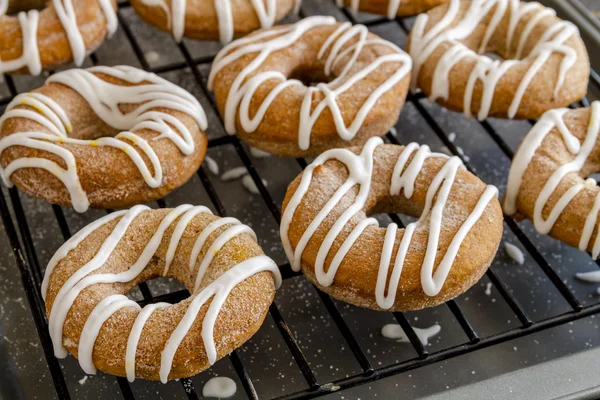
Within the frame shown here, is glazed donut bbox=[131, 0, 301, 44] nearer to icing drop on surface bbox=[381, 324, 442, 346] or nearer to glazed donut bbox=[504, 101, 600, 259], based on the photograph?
glazed donut bbox=[504, 101, 600, 259]

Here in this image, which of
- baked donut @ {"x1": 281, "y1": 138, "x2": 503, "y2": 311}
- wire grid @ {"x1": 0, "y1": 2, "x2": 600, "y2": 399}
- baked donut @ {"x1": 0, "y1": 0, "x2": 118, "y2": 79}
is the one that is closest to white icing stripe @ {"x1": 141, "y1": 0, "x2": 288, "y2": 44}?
baked donut @ {"x1": 0, "y1": 0, "x2": 118, "y2": 79}

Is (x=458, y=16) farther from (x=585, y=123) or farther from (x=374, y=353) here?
(x=374, y=353)

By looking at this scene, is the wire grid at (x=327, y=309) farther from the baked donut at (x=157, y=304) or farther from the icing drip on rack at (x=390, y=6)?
the icing drip on rack at (x=390, y=6)

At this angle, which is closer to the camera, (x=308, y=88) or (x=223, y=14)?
(x=308, y=88)

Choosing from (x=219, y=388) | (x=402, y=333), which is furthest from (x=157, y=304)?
(x=402, y=333)

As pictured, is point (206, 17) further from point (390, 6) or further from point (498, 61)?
point (498, 61)
